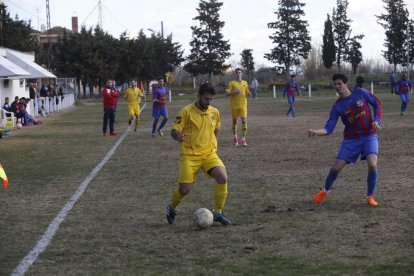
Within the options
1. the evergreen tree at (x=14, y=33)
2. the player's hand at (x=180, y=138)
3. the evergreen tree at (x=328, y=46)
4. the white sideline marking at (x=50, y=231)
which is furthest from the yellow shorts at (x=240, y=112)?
the evergreen tree at (x=328, y=46)

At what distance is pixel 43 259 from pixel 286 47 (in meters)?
86.0

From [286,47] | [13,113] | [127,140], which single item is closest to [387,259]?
[127,140]

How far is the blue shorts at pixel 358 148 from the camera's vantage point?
29.9ft

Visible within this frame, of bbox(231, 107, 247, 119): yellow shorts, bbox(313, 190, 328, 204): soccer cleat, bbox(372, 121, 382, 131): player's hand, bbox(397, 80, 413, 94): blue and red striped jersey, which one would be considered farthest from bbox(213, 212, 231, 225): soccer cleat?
bbox(397, 80, 413, 94): blue and red striped jersey

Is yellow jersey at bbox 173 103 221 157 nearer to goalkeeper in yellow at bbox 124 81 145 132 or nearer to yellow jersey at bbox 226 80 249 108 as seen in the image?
yellow jersey at bbox 226 80 249 108

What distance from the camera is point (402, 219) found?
8055 mm

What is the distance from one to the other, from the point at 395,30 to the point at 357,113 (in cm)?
8261

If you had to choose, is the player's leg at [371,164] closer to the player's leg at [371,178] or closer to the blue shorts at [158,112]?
the player's leg at [371,178]

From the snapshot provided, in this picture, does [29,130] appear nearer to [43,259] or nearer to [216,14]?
[43,259]

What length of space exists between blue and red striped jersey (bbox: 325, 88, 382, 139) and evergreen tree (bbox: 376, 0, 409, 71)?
3202 inches

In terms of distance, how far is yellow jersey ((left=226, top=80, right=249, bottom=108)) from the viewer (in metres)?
17.5

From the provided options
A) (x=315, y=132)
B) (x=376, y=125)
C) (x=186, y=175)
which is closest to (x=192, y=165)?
(x=186, y=175)

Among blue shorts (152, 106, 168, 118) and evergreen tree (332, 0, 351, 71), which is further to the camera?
evergreen tree (332, 0, 351, 71)

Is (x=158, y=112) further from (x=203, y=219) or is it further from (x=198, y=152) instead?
(x=203, y=219)
